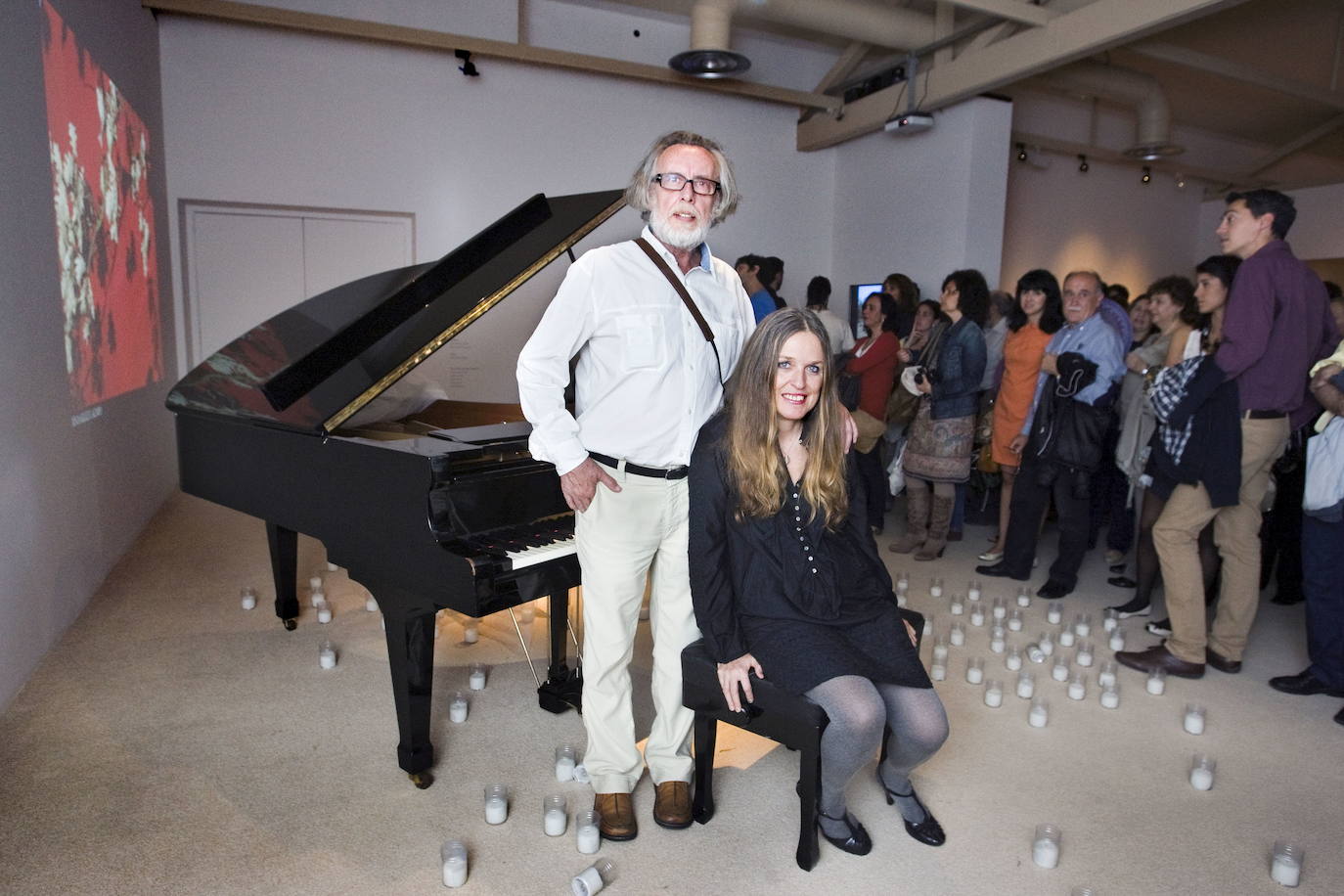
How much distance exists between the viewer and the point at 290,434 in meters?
2.59

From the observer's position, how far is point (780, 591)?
214 cm

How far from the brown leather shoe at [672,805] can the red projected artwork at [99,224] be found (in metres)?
3.32

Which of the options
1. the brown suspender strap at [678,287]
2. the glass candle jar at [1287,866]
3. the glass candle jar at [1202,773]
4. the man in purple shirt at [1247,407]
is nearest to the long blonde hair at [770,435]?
the brown suspender strap at [678,287]

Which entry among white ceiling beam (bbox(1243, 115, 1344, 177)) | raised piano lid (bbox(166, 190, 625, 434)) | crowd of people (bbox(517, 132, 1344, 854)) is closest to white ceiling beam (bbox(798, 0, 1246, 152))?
crowd of people (bbox(517, 132, 1344, 854))

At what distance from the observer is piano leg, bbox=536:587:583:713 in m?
2.99

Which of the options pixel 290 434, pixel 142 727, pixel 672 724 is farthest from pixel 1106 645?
pixel 142 727

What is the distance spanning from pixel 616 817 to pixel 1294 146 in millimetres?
11711

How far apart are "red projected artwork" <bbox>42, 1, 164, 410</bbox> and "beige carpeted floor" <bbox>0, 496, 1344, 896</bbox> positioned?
147cm

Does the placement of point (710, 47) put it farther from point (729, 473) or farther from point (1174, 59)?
point (729, 473)

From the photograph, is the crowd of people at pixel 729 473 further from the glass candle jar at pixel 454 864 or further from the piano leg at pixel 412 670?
the piano leg at pixel 412 670

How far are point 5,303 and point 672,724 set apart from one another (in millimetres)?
2870

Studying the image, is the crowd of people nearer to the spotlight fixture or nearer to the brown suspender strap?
the brown suspender strap

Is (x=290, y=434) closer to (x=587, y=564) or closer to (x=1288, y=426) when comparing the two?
(x=587, y=564)

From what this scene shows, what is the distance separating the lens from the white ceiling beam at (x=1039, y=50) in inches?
199
